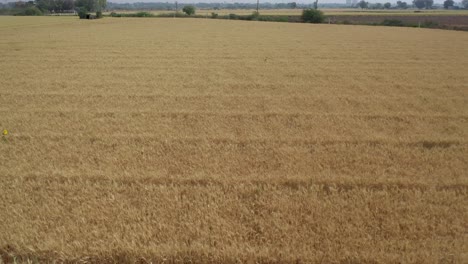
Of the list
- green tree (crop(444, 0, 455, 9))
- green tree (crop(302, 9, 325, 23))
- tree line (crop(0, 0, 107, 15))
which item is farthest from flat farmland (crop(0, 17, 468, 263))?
green tree (crop(444, 0, 455, 9))

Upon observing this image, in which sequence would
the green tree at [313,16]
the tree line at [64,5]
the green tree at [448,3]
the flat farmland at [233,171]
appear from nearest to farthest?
the flat farmland at [233,171]
the green tree at [313,16]
the tree line at [64,5]
the green tree at [448,3]

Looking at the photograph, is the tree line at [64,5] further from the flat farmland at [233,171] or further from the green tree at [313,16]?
the flat farmland at [233,171]

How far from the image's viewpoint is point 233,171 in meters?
5.60

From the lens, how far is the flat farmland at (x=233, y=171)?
3.87m

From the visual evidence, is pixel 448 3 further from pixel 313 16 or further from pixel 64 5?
pixel 64 5

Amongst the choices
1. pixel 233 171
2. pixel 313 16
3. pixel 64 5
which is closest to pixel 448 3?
pixel 313 16

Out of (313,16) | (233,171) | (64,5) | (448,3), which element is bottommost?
(233,171)

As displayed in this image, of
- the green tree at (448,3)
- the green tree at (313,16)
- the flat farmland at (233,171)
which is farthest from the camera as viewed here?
the green tree at (448,3)

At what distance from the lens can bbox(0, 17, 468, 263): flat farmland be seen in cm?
387

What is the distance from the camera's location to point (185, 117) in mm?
8523

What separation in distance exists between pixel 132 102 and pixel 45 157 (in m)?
3.86

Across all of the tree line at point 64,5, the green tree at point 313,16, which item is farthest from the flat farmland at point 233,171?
the tree line at point 64,5

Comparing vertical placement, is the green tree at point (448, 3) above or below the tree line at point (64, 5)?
above

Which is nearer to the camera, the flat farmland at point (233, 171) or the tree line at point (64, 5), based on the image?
the flat farmland at point (233, 171)
